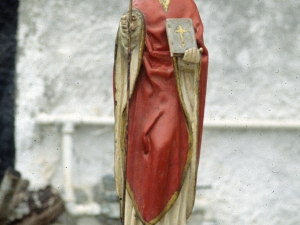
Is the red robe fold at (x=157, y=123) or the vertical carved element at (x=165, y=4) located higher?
the vertical carved element at (x=165, y=4)

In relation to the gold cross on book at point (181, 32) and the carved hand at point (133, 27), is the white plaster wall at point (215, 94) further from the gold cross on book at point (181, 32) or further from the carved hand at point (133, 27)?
the gold cross on book at point (181, 32)

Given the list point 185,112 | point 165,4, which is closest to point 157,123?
point 185,112

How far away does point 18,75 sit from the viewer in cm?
925

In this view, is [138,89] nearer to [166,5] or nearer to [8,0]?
[166,5]

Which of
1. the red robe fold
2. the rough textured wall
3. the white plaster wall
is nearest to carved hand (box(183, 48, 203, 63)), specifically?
the red robe fold

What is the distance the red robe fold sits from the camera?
6438mm

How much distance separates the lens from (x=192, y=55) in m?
6.37

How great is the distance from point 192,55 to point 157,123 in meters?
0.43

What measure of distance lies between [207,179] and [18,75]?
1726mm

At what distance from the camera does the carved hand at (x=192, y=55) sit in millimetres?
6352

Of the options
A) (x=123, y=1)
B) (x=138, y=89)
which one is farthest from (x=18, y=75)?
(x=138, y=89)

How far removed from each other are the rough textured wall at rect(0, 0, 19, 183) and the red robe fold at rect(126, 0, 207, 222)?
2913 mm

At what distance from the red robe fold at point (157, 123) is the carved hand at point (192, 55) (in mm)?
121

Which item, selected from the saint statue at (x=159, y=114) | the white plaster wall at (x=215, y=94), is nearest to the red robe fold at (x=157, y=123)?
the saint statue at (x=159, y=114)
